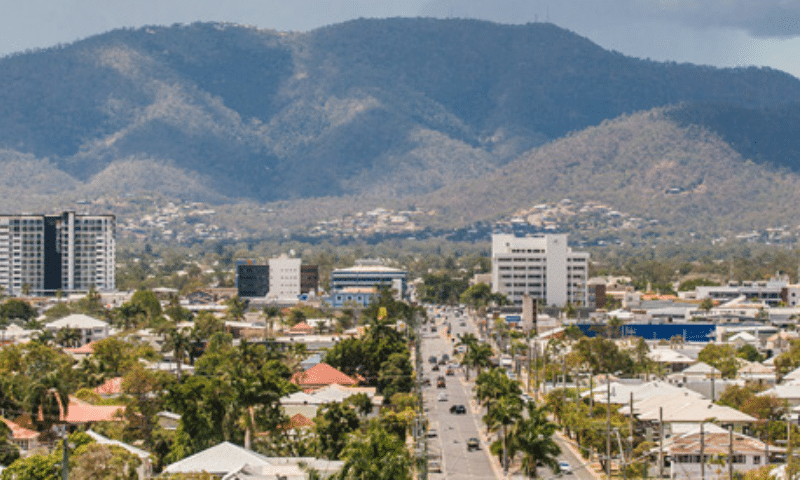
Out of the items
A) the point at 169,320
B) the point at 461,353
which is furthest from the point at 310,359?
the point at 169,320

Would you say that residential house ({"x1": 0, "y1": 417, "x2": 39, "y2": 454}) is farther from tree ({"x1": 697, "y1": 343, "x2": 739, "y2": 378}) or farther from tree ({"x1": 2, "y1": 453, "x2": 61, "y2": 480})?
tree ({"x1": 697, "y1": 343, "x2": 739, "y2": 378})

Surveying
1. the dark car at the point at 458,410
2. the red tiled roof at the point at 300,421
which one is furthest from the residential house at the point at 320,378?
the red tiled roof at the point at 300,421

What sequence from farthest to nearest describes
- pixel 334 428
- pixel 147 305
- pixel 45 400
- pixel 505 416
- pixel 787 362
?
pixel 147 305
pixel 787 362
pixel 45 400
pixel 505 416
pixel 334 428

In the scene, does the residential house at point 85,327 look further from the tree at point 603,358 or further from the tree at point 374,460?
the tree at point 374,460

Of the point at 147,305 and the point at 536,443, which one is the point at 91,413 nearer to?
the point at 536,443

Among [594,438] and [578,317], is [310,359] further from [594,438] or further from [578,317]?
[578,317]

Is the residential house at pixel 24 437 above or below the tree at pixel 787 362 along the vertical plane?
below

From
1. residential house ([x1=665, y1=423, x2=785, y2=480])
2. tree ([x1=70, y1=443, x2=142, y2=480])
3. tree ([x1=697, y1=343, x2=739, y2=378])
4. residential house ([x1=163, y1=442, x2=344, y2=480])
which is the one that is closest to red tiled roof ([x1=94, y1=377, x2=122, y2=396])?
residential house ([x1=163, y1=442, x2=344, y2=480])

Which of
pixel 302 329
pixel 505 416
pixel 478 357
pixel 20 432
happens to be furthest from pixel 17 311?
pixel 505 416
